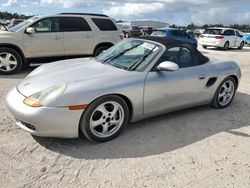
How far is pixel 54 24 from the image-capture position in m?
8.63

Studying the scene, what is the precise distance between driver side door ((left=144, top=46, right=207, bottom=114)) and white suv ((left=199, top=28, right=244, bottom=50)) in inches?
630

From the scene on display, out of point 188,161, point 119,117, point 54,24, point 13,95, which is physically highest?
point 54,24

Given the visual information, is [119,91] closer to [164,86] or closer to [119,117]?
[119,117]

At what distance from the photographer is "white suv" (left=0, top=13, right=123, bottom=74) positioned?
26.2ft

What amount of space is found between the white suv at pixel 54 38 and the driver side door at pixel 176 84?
16.2ft

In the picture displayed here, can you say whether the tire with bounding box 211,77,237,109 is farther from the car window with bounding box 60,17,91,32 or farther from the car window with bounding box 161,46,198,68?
the car window with bounding box 60,17,91,32

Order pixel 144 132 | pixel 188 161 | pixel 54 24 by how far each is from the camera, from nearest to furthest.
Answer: pixel 188 161
pixel 144 132
pixel 54 24

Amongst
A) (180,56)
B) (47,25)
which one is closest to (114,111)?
(180,56)

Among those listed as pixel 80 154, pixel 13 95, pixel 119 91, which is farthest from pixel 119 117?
pixel 13 95

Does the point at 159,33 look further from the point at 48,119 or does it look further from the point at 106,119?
the point at 48,119

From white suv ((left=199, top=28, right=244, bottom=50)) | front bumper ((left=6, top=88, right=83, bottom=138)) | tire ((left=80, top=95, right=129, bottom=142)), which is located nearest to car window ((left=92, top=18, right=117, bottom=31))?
tire ((left=80, top=95, right=129, bottom=142))

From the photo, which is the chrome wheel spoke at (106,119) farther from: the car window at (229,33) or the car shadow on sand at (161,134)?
the car window at (229,33)

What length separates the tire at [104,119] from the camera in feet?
11.8

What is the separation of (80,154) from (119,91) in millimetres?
965
